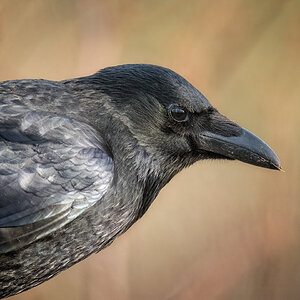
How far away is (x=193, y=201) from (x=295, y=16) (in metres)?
1.70

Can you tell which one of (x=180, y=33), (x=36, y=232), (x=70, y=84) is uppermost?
(x=180, y=33)

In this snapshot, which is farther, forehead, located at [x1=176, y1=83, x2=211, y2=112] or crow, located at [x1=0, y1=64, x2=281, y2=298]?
forehead, located at [x1=176, y1=83, x2=211, y2=112]

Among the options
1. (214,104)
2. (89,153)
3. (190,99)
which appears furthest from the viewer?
(214,104)

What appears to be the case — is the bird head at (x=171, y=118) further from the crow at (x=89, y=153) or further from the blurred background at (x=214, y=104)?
the blurred background at (x=214, y=104)

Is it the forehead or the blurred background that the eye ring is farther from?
the blurred background

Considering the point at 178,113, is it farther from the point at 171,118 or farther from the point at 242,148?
the point at 242,148

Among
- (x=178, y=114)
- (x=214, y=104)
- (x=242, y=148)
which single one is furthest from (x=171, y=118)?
(x=214, y=104)

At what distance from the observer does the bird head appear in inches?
149

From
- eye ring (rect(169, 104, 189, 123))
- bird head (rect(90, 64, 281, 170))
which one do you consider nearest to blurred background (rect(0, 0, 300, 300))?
bird head (rect(90, 64, 281, 170))

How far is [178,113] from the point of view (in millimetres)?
3789

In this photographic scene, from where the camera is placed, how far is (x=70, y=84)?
3.93m

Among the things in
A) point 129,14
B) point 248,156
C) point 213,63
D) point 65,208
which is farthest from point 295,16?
point 65,208

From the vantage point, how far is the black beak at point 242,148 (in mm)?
3848

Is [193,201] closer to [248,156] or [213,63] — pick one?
[213,63]
